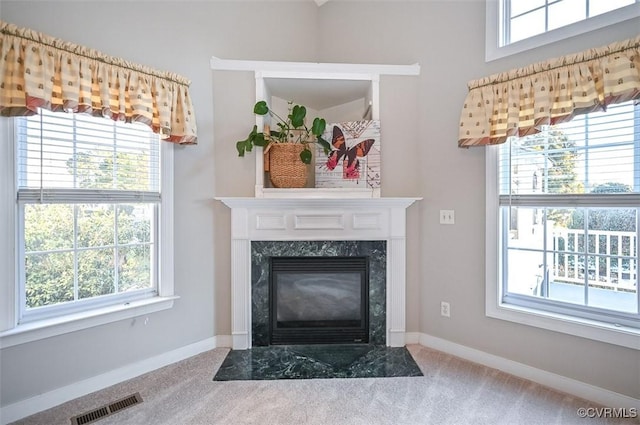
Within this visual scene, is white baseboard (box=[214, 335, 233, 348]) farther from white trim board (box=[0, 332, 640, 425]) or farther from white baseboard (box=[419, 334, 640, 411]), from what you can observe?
white baseboard (box=[419, 334, 640, 411])

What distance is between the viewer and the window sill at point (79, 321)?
5.56ft

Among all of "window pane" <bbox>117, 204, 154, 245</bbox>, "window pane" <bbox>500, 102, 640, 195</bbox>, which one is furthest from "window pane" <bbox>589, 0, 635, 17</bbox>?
"window pane" <bbox>117, 204, 154, 245</bbox>

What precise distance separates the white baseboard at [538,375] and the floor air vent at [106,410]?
2166mm

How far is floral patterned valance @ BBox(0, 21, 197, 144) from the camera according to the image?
5.27 ft

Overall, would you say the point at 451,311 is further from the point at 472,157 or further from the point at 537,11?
the point at 537,11

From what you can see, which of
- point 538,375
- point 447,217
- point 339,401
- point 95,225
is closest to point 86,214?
point 95,225

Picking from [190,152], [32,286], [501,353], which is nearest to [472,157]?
[501,353]

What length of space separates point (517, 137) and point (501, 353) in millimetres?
1580

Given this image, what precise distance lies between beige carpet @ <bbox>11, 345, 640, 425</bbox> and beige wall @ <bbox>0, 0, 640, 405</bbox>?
211 millimetres

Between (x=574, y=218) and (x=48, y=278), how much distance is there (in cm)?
341

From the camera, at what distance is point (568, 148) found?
2.00 meters

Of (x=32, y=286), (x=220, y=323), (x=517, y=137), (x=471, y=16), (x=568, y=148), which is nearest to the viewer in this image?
(x=32, y=286)

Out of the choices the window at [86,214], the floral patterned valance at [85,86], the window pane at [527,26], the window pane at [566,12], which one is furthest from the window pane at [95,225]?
the window pane at [566,12]

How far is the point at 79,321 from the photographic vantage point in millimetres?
1896
